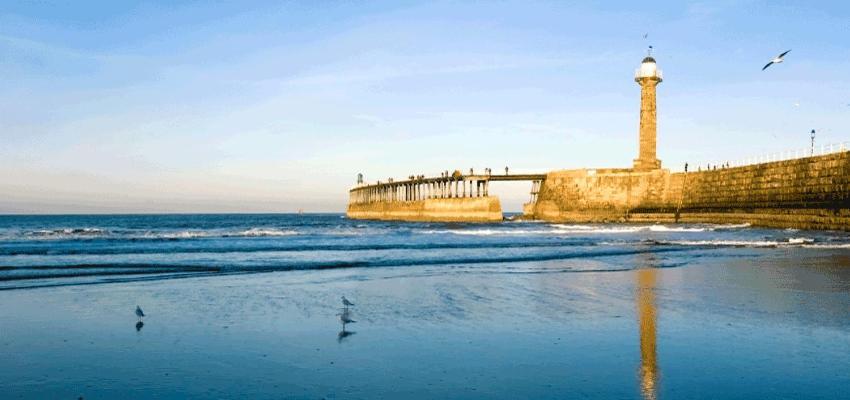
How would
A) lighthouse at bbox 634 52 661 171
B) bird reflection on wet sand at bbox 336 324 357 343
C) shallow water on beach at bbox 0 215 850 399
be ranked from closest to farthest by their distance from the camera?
shallow water on beach at bbox 0 215 850 399, bird reflection on wet sand at bbox 336 324 357 343, lighthouse at bbox 634 52 661 171

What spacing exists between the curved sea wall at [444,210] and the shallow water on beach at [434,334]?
5367 centimetres

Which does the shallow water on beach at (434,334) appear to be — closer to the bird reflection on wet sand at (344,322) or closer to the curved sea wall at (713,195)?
the bird reflection on wet sand at (344,322)

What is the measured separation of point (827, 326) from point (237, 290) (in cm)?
933

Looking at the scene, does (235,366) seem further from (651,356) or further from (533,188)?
(533,188)

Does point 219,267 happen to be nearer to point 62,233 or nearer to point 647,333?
point 647,333

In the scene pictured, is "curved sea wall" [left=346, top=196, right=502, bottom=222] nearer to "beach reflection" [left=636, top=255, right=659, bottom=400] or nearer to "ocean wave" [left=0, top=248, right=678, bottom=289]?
"ocean wave" [left=0, top=248, right=678, bottom=289]

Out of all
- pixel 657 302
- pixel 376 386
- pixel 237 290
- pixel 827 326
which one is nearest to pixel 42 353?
pixel 376 386

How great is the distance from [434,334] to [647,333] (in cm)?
246

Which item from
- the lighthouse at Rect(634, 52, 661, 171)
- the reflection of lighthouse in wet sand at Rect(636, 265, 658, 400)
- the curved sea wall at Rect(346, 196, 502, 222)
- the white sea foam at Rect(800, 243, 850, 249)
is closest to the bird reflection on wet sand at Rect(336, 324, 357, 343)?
the reflection of lighthouse in wet sand at Rect(636, 265, 658, 400)

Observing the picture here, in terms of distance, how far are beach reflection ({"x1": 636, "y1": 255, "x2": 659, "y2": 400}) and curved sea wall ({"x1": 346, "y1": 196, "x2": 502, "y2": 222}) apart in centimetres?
5521

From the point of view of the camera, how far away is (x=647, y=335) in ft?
25.6

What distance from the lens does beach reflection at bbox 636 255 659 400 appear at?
569cm

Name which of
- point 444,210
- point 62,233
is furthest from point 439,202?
point 62,233

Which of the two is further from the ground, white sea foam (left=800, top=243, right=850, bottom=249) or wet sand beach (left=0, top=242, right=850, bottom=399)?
white sea foam (left=800, top=243, right=850, bottom=249)
